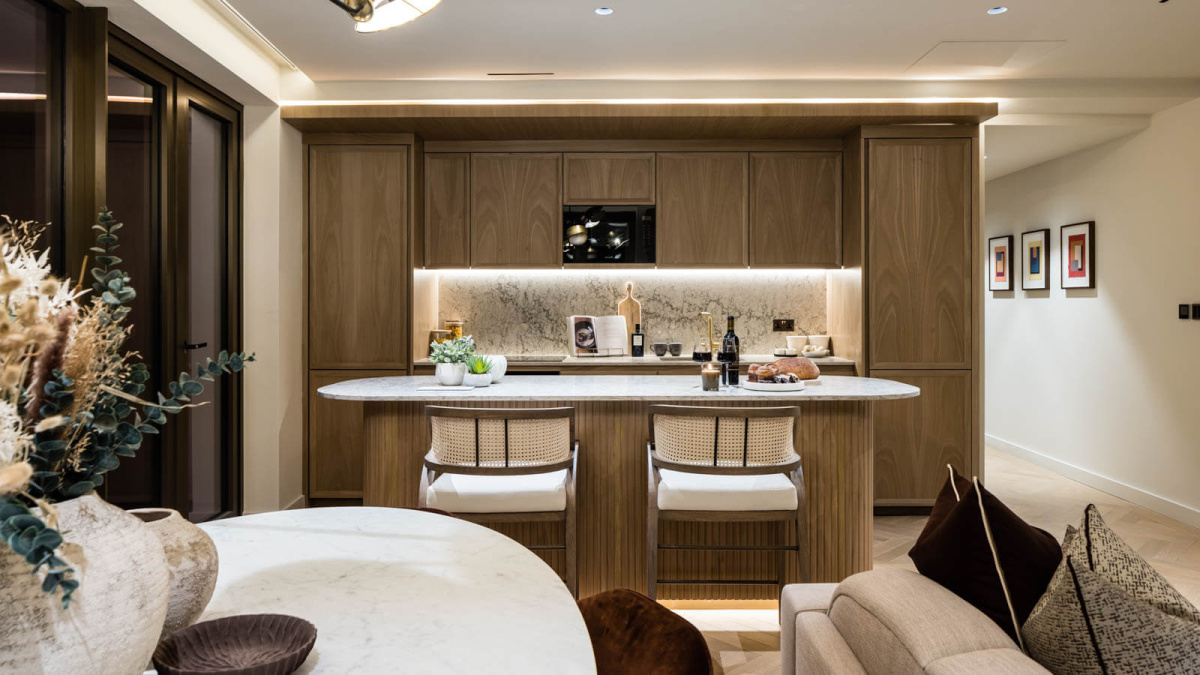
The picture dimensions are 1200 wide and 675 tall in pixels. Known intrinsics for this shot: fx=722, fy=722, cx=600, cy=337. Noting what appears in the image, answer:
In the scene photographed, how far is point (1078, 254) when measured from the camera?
515 cm

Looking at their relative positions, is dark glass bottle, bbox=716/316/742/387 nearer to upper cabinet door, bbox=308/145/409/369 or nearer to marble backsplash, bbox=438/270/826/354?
marble backsplash, bbox=438/270/826/354

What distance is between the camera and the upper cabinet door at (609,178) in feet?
15.8

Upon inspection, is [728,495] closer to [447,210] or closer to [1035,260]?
[447,210]

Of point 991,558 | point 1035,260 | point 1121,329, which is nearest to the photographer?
point 991,558

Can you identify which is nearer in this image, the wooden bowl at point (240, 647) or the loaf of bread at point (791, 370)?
the wooden bowl at point (240, 647)

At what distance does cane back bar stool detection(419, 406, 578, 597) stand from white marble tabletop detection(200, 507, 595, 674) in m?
1.03

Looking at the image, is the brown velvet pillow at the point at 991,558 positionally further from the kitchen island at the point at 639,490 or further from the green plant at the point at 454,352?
the green plant at the point at 454,352

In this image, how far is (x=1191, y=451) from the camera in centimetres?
425

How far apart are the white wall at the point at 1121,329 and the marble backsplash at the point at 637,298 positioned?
6.14 ft

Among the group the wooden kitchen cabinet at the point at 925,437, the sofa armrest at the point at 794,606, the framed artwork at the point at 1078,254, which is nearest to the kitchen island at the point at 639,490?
the sofa armrest at the point at 794,606

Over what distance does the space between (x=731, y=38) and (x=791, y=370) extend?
1831 mm

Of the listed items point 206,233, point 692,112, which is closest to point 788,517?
point 692,112

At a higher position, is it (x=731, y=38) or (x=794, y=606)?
(x=731, y=38)

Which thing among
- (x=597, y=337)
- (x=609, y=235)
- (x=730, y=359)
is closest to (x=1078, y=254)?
(x=609, y=235)
